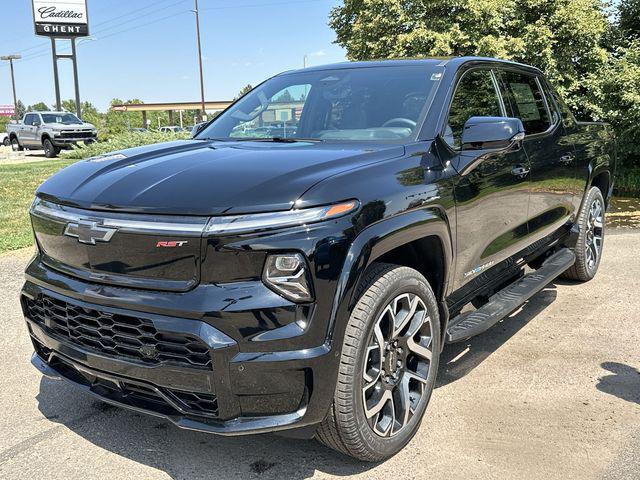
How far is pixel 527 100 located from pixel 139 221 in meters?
3.30

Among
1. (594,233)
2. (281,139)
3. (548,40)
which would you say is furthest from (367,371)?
(548,40)

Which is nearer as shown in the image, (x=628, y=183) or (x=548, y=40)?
(x=628, y=183)

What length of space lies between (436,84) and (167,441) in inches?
95.9

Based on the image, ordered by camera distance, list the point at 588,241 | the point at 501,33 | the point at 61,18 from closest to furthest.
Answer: the point at 588,241 < the point at 501,33 < the point at 61,18

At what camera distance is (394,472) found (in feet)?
8.91

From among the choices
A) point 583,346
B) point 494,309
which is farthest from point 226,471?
point 583,346

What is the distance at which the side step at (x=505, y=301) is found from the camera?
3.29 metres

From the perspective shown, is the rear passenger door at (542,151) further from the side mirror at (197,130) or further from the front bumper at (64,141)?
the front bumper at (64,141)

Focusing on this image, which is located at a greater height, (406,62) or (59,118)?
(59,118)

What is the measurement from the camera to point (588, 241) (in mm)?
5508

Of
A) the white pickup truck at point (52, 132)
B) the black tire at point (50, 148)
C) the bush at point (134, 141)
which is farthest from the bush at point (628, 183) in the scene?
the black tire at point (50, 148)

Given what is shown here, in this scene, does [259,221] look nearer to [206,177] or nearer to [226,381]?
[206,177]

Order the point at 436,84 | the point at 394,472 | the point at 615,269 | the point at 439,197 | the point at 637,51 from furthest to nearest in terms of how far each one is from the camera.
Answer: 1. the point at 637,51
2. the point at 615,269
3. the point at 436,84
4. the point at 439,197
5. the point at 394,472

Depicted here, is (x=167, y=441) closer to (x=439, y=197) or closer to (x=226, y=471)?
(x=226, y=471)
